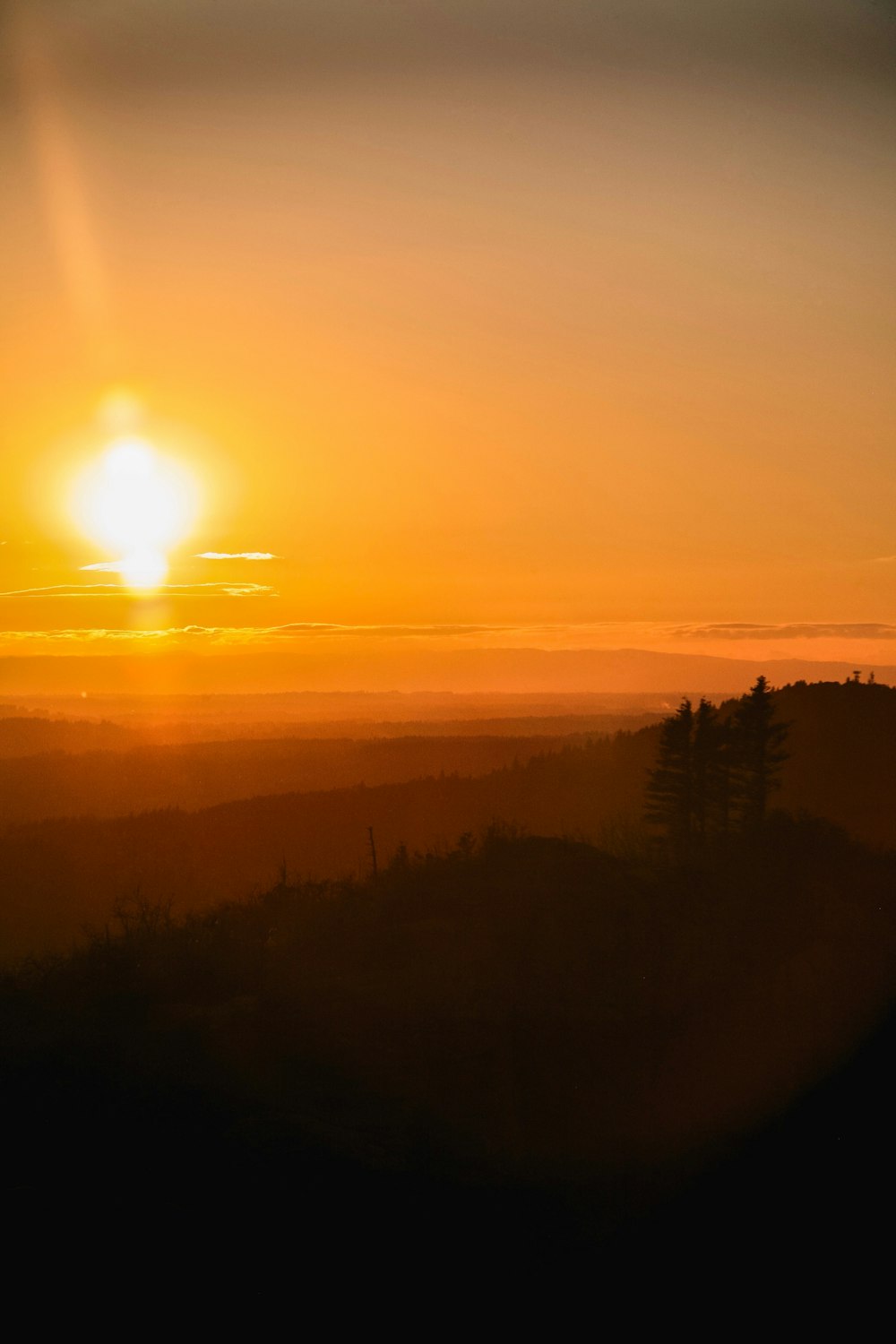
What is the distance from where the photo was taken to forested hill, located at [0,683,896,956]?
53.8 metres

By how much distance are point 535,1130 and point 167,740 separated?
12682cm

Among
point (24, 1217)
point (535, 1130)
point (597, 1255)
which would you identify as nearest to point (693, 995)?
point (535, 1130)

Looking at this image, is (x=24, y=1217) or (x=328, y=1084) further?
(x=328, y=1084)

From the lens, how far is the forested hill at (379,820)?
53812 millimetres

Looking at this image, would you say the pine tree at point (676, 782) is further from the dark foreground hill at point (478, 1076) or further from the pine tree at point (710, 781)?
the dark foreground hill at point (478, 1076)

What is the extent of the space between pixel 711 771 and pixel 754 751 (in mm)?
1740

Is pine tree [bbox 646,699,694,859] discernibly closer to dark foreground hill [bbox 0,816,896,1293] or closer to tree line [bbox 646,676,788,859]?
tree line [bbox 646,676,788,859]

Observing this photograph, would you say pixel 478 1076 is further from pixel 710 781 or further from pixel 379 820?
pixel 379 820

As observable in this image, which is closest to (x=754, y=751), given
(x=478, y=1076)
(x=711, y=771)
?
(x=711, y=771)

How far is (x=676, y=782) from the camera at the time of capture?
42812 millimetres

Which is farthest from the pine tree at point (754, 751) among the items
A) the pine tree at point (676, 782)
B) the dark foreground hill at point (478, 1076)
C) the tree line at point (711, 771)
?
the dark foreground hill at point (478, 1076)

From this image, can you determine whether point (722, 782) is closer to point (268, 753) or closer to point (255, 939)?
point (255, 939)

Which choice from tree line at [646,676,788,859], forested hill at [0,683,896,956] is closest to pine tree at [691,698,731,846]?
tree line at [646,676,788,859]

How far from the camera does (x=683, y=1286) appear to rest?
13.4 metres
